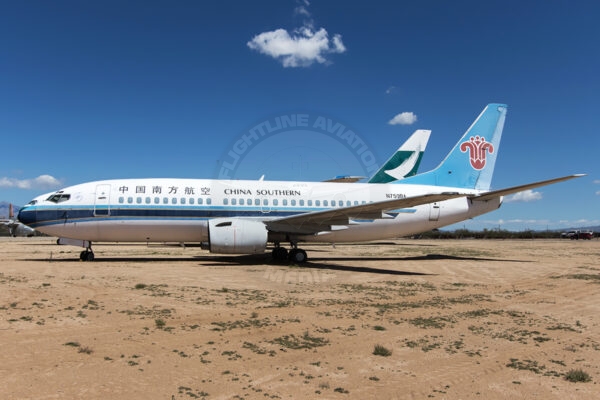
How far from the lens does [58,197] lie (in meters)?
20.4

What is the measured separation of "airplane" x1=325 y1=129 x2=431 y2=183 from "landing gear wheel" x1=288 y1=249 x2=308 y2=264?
1842cm

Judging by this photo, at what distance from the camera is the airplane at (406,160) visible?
39.2 m

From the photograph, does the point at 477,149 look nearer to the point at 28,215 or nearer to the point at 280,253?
the point at 280,253

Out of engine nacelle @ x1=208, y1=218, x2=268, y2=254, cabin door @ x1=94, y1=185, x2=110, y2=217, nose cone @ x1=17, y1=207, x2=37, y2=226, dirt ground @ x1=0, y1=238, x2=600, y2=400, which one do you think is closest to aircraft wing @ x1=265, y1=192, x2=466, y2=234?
engine nacelle @ x1=208, y1=218, x2=268, y2=254

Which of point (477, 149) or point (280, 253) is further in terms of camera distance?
point (477, 149)

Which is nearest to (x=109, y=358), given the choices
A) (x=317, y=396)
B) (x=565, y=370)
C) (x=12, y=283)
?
(x=317, y=396)

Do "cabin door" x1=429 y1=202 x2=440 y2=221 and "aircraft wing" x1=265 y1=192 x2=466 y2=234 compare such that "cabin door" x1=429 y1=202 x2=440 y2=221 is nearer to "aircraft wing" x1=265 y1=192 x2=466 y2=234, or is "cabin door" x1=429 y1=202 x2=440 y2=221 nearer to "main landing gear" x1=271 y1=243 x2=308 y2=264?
"aircraft wing" x1=265 y1=192 x2=466 y2=234

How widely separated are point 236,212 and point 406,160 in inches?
890

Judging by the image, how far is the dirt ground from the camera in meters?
5.54

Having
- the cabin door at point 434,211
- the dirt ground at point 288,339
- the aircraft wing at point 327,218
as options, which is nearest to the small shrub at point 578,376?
the dirt ground at point 288,339

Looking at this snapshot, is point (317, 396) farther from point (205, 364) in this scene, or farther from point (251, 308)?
point (251, 308)

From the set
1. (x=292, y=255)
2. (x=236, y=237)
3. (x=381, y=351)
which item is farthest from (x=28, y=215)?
(x=381, y=351)

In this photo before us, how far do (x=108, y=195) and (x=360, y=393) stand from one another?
18138mm

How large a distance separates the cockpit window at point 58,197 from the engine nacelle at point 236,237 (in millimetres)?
→ 6907
